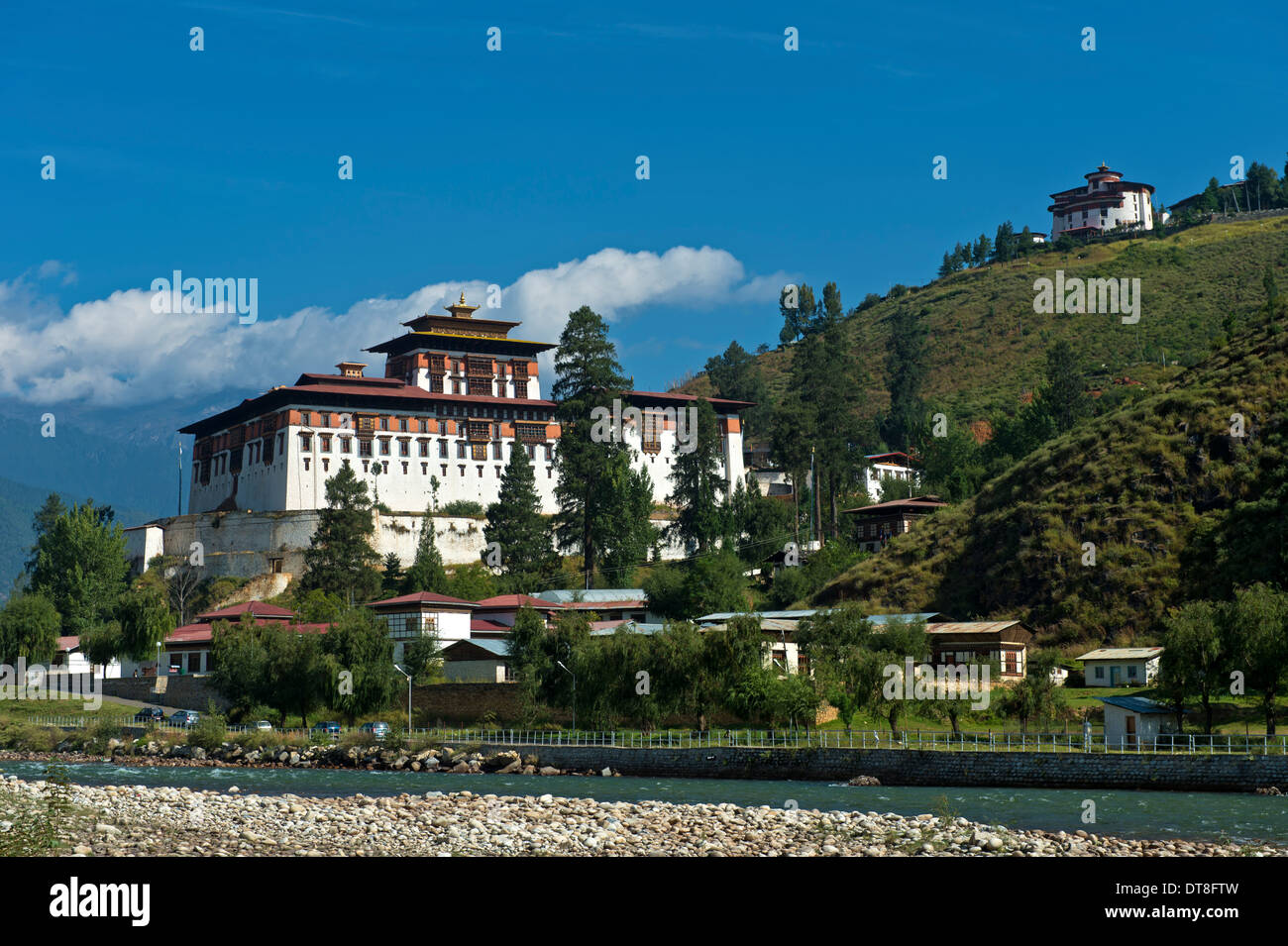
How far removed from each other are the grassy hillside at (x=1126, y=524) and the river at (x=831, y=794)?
95.5 feet

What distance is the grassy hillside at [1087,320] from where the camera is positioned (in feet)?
470

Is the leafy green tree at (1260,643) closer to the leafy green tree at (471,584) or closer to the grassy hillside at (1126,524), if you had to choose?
the grassy hillside at (1126,524)

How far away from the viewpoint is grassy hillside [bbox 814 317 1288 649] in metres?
69.4

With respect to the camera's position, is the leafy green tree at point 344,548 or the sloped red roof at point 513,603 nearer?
the sloped red roof at point 513,603

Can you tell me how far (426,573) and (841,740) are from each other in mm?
45794

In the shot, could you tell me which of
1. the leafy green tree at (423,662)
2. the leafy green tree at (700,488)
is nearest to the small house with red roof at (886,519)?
the leafy green tree at (700,488)

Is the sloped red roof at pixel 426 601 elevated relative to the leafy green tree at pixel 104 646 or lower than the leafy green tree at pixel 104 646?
elevated

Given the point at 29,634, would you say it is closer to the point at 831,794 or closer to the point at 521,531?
the point at 521,531

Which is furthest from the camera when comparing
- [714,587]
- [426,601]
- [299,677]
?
[714,587]

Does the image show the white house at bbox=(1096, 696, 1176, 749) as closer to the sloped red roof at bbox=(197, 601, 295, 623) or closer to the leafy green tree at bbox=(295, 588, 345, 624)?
the leafy green tree at bbox=(295, 588, 345, 624)

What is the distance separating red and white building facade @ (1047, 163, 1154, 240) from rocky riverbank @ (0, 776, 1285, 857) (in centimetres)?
17145

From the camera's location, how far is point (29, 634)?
85.3m

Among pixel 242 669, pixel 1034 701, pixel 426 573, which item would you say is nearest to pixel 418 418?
pixel 426 573

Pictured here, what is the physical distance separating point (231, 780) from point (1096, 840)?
31172 mm
